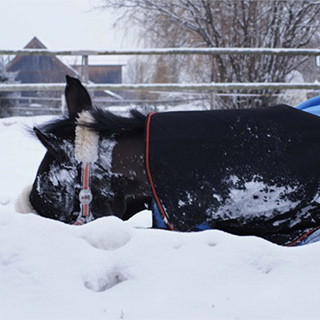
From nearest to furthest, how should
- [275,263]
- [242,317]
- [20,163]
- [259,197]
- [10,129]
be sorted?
1. [242,317]
2. [275,263]
3. [259,197]
4. [20,163]
5. [10,129]

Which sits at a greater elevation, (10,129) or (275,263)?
(275,263)

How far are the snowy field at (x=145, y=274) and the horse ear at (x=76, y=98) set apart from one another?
0.59 metres

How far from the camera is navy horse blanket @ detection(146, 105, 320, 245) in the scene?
6.23 ft

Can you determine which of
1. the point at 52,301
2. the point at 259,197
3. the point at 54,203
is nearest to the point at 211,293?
Answer: the point at 52,301

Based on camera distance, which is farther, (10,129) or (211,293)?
(10,129)

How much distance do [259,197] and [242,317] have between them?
67cm

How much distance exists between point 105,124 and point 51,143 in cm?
23

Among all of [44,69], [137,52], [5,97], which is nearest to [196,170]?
[137,52]

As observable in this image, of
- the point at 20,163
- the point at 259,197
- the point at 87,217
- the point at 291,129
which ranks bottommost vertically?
the point at 20,163

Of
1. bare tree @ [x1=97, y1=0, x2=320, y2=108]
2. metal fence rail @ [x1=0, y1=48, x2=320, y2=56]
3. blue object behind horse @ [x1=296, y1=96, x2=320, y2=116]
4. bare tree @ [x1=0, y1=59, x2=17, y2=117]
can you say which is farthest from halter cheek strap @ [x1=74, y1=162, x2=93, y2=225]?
bare tree @ [x1=0, y1=59, x2=17, y2=117]

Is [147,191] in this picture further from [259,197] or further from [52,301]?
[52,301]

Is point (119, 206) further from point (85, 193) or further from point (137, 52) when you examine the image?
point (137, 52)

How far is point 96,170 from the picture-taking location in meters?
2.06

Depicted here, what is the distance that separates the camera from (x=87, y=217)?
2055 millimetres
